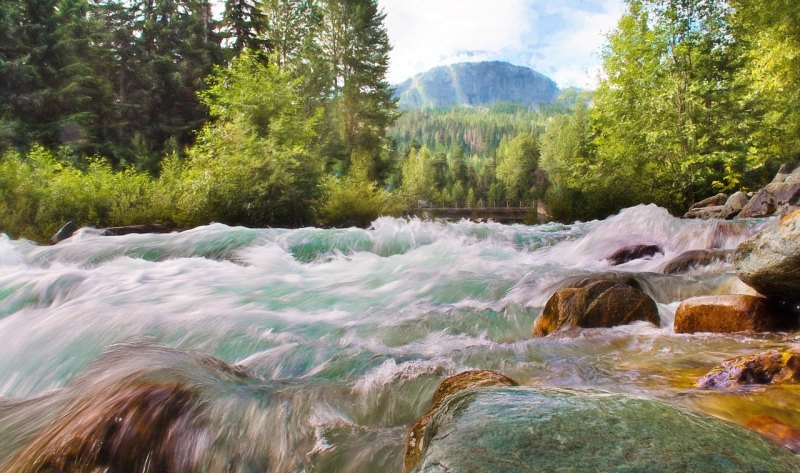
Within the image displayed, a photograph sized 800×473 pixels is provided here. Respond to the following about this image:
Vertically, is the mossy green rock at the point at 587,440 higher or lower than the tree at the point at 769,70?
lower

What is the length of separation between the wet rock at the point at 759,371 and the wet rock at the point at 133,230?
11.9 meters

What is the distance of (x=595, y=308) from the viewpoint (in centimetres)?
483

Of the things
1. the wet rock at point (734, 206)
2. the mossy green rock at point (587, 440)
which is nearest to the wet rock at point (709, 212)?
the wet rock at point (734, 206)

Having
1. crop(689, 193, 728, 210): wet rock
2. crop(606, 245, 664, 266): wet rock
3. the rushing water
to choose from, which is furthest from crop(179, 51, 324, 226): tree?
crop(689, 193, 728, 210): wet rock

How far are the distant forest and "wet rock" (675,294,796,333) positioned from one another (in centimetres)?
1218

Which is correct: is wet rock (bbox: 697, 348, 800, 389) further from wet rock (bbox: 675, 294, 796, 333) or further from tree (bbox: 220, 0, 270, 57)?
tree (bbox: 220, 0, 270, 57)

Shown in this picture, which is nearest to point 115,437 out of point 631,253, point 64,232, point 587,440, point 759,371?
point 587,440

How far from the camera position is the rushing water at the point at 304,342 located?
8.69 ft

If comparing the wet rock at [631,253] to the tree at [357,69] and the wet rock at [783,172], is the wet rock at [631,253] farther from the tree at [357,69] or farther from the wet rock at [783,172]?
the tree at [357,69]

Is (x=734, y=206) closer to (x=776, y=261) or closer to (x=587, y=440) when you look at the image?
(x=776, y=261)

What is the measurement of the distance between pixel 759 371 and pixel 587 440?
2.21 m

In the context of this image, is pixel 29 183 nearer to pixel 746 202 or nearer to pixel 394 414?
pixel 394 414

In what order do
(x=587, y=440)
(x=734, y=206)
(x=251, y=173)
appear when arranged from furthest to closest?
(x=734, y=206) < (x=251, y=173) < (x=587, y=440)

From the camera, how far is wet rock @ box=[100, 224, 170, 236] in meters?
10.9
